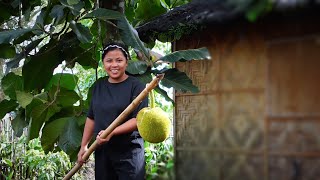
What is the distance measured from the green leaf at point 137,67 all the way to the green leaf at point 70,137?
0.70m

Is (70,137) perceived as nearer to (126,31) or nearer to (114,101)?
(114,101)

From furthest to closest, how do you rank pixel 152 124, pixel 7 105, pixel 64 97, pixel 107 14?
1. pixel 7 105
2. pixel 64 97
3. pixel 107 14
4. pixel 152 124

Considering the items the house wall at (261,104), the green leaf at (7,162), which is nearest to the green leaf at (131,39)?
the house wall at (261,104)

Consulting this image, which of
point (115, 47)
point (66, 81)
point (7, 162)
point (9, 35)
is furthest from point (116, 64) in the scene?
point (7, 162)

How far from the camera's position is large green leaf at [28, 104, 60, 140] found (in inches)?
97.9

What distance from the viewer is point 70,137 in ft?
7.64

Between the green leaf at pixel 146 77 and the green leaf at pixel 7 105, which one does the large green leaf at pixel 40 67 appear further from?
the green leaf at pixel 146 77

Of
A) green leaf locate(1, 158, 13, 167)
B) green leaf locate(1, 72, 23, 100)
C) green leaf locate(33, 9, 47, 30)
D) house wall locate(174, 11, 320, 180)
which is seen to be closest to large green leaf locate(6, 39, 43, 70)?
green leaf locate(33, 9, 47, 30)

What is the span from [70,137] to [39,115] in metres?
0.28

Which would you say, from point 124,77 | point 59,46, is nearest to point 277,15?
point 124,77

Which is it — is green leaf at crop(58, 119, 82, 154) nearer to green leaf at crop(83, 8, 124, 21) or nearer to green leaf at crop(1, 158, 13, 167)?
green leaf at crop(83, 8, 124, 21)

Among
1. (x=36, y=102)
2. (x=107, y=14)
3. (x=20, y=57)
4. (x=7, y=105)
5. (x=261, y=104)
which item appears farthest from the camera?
(x=7, y=105)

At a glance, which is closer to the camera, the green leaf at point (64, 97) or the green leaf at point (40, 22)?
the green leaf at point (40, 22)

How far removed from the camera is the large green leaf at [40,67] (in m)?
2.33
